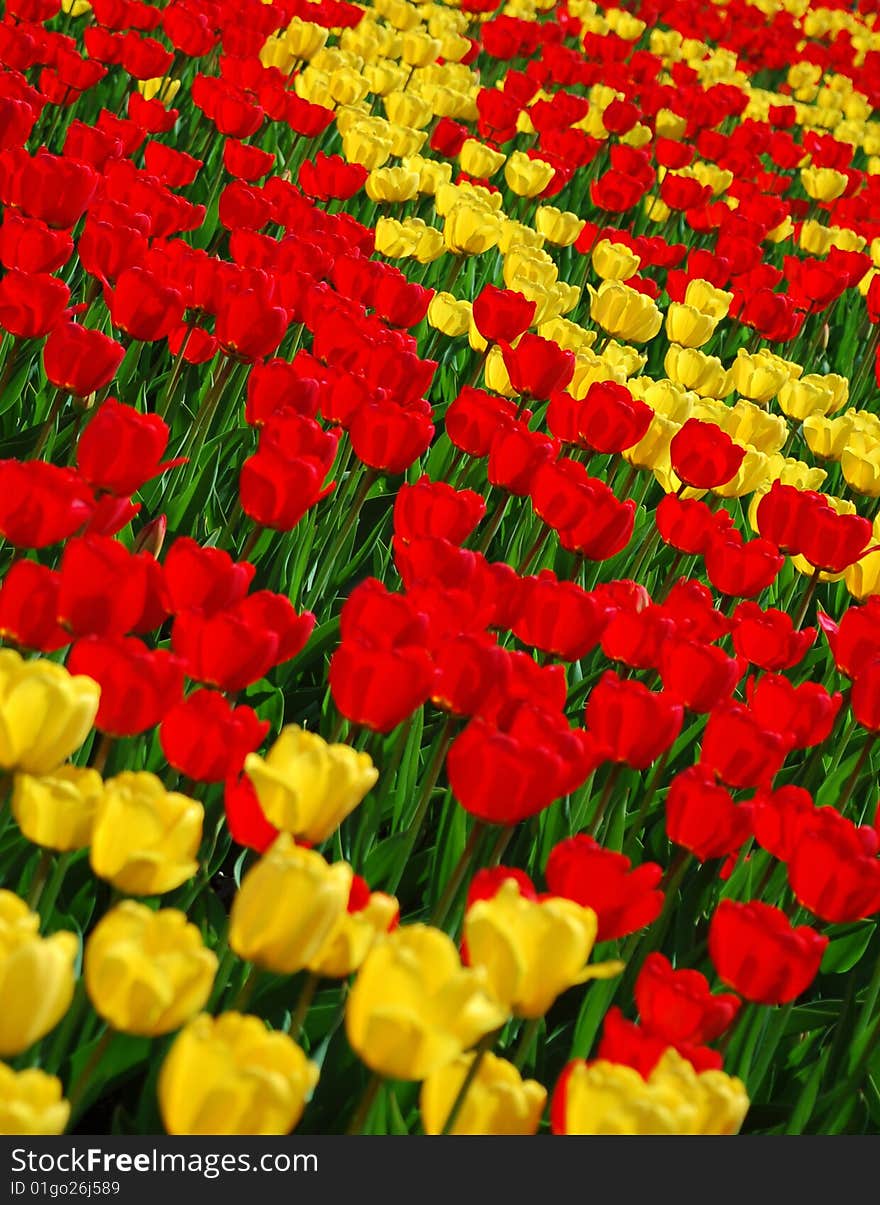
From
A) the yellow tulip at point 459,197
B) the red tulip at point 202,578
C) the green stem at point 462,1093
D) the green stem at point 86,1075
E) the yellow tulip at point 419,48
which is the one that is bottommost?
the green stem at point 86,1075

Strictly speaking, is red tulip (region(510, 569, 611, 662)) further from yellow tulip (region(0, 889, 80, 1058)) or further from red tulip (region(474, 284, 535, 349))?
red tulip (region(474, 284, 535, 349))

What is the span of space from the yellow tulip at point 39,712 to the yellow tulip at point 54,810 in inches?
1.0

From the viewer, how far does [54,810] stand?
1569mm

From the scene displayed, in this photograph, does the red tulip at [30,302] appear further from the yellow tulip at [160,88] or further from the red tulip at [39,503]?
the yellow tulip at [160,88]

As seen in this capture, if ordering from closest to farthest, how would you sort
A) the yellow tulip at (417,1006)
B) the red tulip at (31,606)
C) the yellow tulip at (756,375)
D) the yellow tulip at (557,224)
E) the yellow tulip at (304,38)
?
1. the yellow tulip at (417,1006)
2. the red tulip at (31,606)
3. the yellow tulip at (756,375)
4. the yellow tulip at (557,224)
5. the yellow tulip at (304,38)

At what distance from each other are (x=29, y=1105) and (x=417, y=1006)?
34 cm

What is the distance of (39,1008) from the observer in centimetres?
128

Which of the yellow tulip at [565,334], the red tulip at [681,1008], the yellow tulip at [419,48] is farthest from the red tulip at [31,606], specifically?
the yellow tulip at [419,48]

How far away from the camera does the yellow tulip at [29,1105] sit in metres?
1.21

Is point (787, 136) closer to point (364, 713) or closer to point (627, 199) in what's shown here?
point (627, 199)

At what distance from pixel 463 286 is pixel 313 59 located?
126 cm

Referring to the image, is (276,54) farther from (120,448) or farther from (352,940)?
(352,940)

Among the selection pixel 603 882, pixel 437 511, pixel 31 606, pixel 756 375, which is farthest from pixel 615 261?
pixel 603 882

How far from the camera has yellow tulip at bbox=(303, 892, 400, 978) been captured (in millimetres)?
1484
